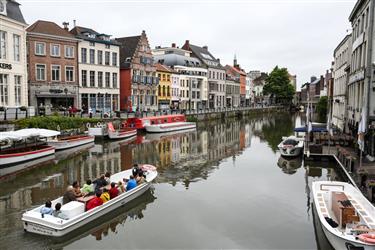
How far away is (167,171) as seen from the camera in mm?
21859

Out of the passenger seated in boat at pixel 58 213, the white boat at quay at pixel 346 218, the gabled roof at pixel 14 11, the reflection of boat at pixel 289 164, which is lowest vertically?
the reflection of boat at pixel 289 164

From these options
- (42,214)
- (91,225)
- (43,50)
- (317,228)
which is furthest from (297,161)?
(43,50)

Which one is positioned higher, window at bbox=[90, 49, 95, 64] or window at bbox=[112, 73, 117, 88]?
window at bbox=[90, 49, 95, 64]

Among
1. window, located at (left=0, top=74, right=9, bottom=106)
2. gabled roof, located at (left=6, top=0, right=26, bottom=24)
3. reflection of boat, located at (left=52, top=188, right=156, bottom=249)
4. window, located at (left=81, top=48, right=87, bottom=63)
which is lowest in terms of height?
reflection of boat, located at (left=52, top=188, right=156, bottom=249)

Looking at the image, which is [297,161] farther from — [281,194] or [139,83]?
[139,83]

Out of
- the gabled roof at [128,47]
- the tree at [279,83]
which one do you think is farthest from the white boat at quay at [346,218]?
the tree at [279,83]

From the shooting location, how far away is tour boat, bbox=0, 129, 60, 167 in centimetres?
2115

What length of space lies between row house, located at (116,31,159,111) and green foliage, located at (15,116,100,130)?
1480 centimetres

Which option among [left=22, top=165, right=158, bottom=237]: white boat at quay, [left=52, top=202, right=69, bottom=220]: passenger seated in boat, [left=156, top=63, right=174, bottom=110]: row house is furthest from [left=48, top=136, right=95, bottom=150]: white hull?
[left=156, top=63, right=174, bottom=110]: row house

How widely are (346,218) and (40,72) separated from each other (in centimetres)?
3668

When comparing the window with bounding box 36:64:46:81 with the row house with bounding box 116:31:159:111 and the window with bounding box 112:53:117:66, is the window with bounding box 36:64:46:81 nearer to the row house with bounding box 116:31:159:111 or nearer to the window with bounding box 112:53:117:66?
the window with bounding box 112:53:117:66

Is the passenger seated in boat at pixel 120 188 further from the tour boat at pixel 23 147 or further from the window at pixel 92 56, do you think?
the window at pixel 92 56

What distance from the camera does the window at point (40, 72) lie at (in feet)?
128

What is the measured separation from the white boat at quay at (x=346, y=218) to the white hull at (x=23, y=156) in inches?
678
